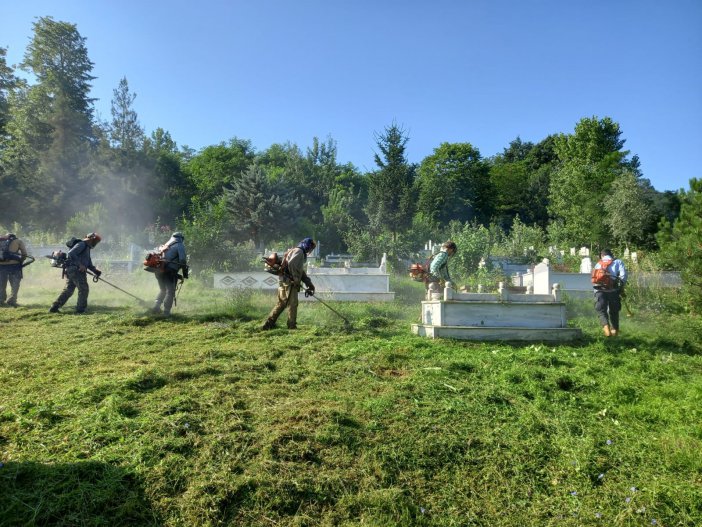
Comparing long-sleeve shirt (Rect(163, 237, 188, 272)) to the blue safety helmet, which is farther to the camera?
long-sleeve shirt (Rect(163, 237, 188, 272))

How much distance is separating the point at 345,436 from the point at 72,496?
215 centimetres

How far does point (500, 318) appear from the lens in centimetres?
852

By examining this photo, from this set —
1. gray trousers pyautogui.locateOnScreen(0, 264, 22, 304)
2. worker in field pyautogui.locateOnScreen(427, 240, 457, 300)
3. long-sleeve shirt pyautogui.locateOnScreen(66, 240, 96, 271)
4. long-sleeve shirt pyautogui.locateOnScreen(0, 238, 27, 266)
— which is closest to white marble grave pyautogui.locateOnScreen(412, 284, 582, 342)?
worker in field pyautogui.locateOnScreen(427, 240, 457, 300)

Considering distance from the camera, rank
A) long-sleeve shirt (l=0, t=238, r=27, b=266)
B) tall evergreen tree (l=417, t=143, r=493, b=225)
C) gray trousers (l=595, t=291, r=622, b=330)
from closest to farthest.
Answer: gray trousers (l=595, t=291, r=622, b=330) < long-sleeve shirt (l=0, t=238, r=27, b=266) < tall evergreen tree (l=417, t=143, r=493, b=225)

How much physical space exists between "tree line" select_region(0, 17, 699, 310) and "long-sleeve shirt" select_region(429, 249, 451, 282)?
11.3m

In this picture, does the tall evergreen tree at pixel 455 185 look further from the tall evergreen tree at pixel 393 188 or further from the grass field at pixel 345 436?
the grass field at pixel 345 436

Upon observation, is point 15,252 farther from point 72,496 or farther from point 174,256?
point 72,496

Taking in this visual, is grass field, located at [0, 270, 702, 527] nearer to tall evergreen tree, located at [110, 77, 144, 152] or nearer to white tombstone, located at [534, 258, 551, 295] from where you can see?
white tombstone, located at [534, 258, 551, 295]

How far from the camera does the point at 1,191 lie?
1223 inches

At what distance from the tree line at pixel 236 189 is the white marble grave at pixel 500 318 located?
12563mm

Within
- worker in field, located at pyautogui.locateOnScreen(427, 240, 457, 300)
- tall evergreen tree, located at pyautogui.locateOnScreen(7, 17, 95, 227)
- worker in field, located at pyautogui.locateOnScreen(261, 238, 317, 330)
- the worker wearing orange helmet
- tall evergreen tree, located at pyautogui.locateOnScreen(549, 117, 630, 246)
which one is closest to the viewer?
worker in field, located at pyautogui.locateOnScreen(261, 238, 317, 330)

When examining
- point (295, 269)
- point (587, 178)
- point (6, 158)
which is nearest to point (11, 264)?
point (295, 269)

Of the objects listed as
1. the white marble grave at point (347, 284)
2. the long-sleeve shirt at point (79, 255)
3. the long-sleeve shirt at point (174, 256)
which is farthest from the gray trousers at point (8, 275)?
the white marble grave at point (347, 284)

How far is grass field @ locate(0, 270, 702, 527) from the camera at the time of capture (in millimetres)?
3535
